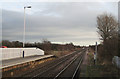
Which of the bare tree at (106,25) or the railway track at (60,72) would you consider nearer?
the railway track at (60,72)

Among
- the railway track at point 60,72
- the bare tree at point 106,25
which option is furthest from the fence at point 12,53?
the bare tree at point 106,25

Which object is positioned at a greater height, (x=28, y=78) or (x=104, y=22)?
(x=104, y=22)

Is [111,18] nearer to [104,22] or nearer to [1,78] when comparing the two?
[104,22]

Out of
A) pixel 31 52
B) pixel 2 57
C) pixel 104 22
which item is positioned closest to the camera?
pixel 2 57

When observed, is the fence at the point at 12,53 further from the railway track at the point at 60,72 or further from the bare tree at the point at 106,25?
the bare tree at the point at 106,25

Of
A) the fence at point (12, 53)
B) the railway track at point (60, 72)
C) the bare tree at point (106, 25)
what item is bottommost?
the railway track at point (60, 72)

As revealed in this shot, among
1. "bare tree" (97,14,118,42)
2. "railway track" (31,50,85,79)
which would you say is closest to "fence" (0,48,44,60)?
"railway track" (31,50,85,79)

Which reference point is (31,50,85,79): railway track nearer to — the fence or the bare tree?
the fence

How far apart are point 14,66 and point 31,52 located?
64.5 feet

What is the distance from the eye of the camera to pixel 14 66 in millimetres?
17578

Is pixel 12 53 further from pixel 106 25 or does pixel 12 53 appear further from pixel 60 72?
pixel 106 25

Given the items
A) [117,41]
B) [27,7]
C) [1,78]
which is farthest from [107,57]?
[27,7]

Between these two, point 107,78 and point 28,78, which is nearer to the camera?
point 107,78

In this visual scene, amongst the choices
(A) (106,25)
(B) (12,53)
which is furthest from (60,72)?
(A) (106,25)
